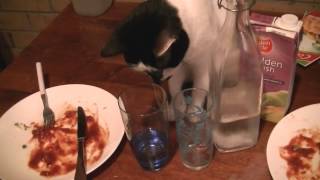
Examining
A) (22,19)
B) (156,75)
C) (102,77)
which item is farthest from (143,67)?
(22,19)

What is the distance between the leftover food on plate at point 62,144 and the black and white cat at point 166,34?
176 mm

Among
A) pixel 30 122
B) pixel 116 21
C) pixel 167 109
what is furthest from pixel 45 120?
pixel 116 21

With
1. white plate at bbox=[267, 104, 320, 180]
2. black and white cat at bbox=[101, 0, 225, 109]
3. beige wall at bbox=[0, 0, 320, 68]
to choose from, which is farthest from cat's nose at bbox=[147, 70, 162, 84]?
beige wall at bbox=[0, 0, 320, 68]

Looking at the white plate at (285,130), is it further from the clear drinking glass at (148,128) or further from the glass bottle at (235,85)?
the clear drinking glass at (148,128)

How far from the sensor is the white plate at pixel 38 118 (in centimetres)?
72

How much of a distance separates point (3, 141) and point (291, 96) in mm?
583

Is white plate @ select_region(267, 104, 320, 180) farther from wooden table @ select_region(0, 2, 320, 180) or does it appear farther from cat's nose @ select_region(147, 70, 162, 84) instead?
cat's nose @ select_region(147, 70, 162, 84)

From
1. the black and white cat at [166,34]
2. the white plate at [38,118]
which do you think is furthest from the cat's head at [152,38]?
the white plate at [38,118]

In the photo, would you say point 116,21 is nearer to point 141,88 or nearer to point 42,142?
point 141,88

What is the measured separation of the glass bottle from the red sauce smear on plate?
23 centimetres

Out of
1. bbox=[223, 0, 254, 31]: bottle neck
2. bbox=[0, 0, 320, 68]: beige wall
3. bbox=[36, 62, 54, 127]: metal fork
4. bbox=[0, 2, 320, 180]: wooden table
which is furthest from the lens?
bbox=[0, 0, 320, 68]: beige wall

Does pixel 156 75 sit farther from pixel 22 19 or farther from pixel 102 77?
pixel 22 19

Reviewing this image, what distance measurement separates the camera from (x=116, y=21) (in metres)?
1.11

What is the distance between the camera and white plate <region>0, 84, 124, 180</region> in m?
0.72
